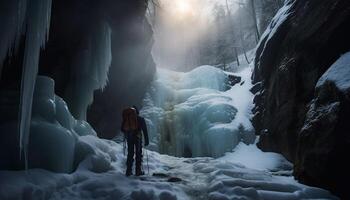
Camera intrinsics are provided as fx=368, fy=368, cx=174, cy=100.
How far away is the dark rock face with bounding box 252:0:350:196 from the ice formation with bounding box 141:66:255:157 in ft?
5.31

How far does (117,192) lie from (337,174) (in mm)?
5073

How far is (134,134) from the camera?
9445 millimetres

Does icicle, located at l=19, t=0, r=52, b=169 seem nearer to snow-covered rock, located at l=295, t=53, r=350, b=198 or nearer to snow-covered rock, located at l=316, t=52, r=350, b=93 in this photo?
snow-covered rock, located at l=295, t=53, r=350, b=198

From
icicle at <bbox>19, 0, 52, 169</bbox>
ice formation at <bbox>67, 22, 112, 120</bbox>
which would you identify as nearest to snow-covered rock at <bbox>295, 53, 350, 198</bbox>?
icicle at <bbox>19, 0, 52, 169</bbox>

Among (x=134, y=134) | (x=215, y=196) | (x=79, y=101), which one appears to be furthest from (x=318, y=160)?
(x=79, y=101)

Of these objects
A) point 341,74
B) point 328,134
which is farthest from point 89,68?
point 328,134

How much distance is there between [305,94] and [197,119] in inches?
397

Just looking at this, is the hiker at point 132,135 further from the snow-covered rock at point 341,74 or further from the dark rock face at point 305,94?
the snow-covered rock at point 341,74

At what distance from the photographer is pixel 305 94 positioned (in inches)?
514

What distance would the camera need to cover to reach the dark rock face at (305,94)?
8.83 metres

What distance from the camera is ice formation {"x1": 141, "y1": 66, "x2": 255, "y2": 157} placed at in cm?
2053

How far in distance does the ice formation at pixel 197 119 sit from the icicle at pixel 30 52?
13.9m

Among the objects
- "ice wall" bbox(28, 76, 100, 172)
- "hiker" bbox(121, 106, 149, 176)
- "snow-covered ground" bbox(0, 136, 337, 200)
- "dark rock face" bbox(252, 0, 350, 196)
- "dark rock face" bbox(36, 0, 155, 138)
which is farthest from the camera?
"dark rock face" bbox(36, 0, 155, 138)

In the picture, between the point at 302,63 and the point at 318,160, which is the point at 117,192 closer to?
the point at 318,160
